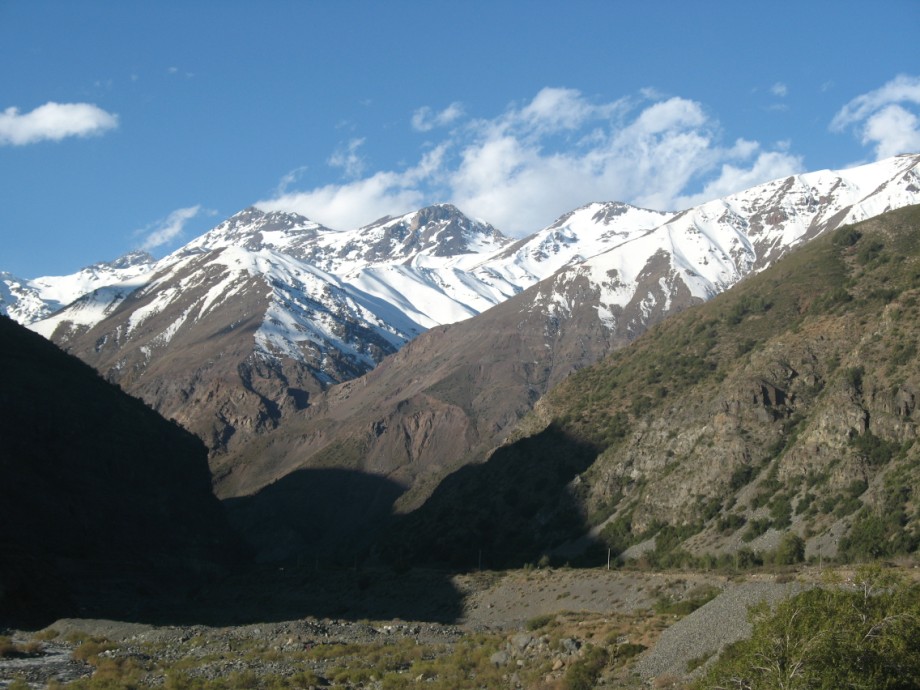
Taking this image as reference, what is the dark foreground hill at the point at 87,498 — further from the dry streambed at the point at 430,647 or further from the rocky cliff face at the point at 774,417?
the rocky cliff face at the point at 774,417

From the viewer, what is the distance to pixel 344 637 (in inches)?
2142

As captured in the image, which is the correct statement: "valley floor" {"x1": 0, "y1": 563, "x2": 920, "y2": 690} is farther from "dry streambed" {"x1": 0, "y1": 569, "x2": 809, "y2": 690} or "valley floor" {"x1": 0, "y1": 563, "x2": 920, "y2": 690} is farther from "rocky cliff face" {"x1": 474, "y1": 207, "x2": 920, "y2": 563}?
"rocky cliff face" {"x1": 474, "y1": 207, "x2": 920, "y2": 563}

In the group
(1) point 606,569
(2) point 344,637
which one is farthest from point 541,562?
(2) point 344,637

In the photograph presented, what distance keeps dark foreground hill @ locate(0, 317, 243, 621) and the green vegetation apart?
53.2 meters

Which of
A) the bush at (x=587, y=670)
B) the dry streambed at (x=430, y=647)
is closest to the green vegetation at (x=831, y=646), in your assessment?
the dry streambed at (x=430, y=647)

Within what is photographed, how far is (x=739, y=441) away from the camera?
87.6m

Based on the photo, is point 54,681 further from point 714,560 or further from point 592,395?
point 592,395

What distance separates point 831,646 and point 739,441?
65735mm

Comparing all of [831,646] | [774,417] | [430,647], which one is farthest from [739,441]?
[831,646]

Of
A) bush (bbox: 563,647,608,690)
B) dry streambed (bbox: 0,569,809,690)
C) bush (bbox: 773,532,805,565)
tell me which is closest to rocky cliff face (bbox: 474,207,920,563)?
bush (bbox: 773,532,805,565)

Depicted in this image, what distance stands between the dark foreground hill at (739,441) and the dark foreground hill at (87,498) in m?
25.5

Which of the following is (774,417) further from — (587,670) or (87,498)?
(87,498)

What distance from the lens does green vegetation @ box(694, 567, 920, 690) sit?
77.3 ft

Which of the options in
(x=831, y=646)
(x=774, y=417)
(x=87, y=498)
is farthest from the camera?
(x=87, y=498)
